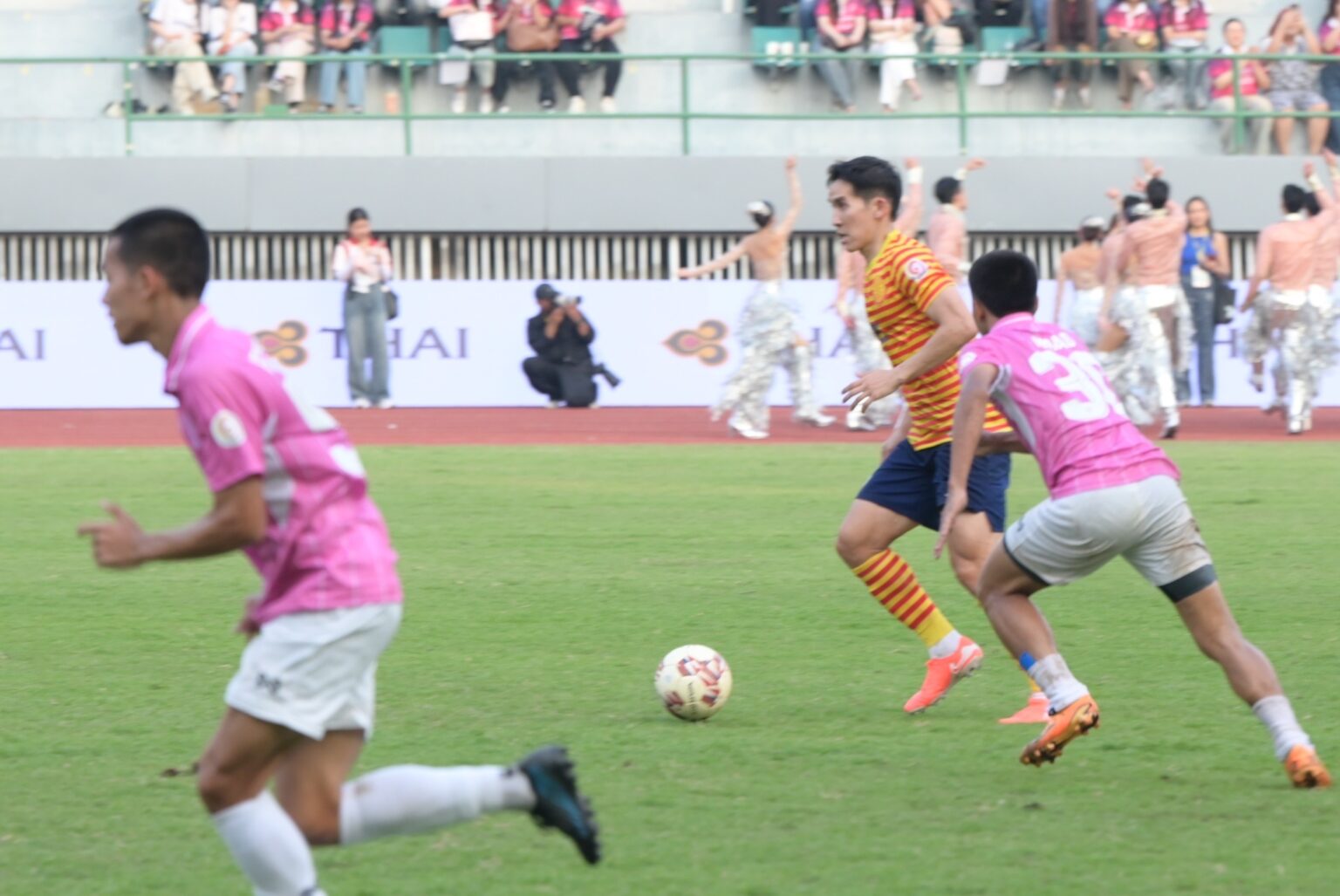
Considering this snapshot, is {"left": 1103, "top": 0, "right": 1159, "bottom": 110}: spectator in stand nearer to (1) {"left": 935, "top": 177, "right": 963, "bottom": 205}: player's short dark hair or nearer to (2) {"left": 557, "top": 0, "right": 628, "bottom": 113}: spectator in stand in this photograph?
(2) {"left": 557, "top": 0, "right": 628, "bottom": 113}: spectator in stand

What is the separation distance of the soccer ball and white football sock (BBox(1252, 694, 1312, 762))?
1.88m

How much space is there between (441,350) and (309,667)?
1938cm

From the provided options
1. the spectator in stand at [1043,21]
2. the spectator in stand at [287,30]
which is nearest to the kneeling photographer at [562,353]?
the spectator in stand at [287,30]

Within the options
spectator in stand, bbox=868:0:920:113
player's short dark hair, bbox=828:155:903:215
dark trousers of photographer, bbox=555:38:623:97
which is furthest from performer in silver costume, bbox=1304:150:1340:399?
player's short dark hair, bbox=828:155:903:215

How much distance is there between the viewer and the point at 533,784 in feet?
15.0

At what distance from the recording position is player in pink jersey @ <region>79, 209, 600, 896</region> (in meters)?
4.13

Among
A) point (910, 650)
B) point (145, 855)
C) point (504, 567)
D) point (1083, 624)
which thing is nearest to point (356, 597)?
point (145, 855)

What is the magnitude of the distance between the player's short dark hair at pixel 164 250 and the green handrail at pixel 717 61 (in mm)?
22326

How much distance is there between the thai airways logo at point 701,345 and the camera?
23422mm

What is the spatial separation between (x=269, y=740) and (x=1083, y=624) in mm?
5581

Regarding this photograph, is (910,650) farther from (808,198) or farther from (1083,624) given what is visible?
(808,198)

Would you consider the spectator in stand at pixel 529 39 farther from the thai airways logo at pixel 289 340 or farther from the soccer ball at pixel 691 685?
the soccer ball at pixel 691 685

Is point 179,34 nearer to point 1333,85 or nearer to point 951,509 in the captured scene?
point 1333,85

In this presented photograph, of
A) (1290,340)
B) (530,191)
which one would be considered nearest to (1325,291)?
(1290,340)
